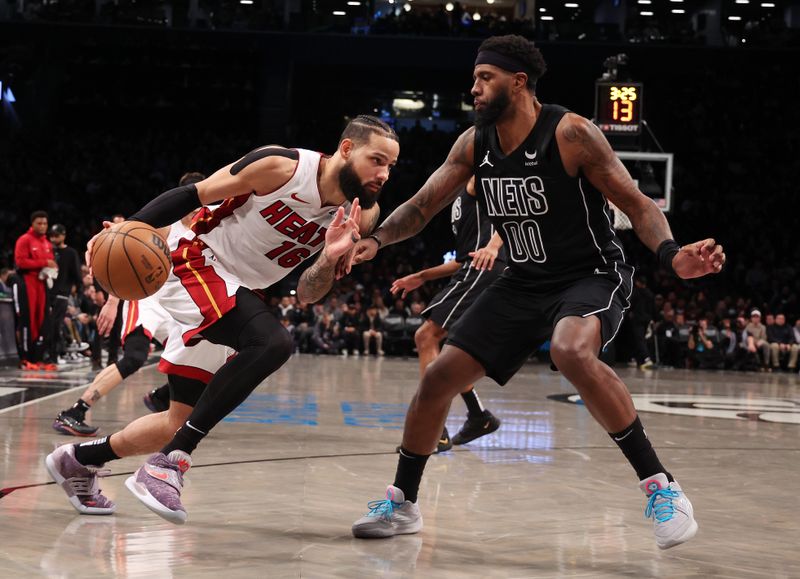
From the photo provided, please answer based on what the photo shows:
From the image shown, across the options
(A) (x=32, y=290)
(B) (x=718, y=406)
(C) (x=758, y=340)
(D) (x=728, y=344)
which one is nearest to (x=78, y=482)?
(B) (x=718, y=406)

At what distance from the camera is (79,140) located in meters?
26.1

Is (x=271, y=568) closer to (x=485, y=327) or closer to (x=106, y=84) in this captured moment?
(x=485, y=327)

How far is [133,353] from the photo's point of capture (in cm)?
678

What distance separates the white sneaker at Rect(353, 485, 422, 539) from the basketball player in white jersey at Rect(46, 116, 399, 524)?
63 centimetres

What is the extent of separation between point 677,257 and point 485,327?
0.76m

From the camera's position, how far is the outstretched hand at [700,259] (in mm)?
3148

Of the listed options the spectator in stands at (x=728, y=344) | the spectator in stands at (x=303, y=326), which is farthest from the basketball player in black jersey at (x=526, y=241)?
the spectator in stands at (x=728, y=344)

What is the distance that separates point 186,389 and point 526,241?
4.88 ft

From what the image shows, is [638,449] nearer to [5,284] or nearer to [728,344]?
[5,284]

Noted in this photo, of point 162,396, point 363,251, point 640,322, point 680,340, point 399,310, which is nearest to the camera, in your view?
point 363,251

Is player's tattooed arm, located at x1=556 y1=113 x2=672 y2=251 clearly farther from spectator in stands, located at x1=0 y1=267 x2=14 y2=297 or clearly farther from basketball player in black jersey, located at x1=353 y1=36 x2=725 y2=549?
spectator in stands, located at x1=0 y1=267 x2=14 y2=297

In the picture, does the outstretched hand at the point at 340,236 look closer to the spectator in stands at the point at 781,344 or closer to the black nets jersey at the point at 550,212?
the black nets jersey at the point at 550,212

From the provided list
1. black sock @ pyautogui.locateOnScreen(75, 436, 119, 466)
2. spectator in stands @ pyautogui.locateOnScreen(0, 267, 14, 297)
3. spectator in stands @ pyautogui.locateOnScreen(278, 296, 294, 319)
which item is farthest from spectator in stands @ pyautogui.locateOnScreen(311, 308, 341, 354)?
black sock @ pyautogui.locateOnScreen(75, 436, 119, 466)

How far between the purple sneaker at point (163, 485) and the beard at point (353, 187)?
1.17 meters
